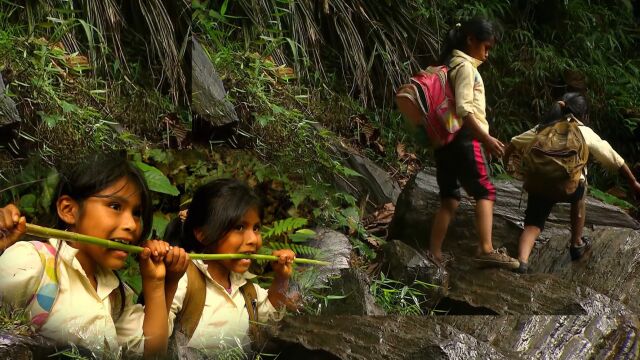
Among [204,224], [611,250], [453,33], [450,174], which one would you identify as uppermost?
[453,33]

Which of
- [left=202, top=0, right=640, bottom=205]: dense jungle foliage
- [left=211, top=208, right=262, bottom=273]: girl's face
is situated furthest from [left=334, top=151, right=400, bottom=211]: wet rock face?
[left=211, top=208, right=262, bottom=273]: girl's face

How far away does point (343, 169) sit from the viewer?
20.4 ft

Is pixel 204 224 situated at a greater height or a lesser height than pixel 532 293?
greater

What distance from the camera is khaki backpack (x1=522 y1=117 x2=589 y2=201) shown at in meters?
5.66

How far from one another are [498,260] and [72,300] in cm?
297

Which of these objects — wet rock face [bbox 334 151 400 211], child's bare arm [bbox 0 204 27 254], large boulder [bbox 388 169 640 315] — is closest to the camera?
child's bare arm [bbox 0 204 27 254]

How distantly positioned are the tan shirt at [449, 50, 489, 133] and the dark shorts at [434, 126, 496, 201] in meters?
0.13

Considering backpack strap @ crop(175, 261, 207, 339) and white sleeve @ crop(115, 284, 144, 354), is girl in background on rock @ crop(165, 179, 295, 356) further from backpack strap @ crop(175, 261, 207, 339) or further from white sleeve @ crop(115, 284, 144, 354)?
white sleeve @ crop(115, 284, 144, 354)

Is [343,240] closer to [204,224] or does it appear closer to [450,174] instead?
[450,174]

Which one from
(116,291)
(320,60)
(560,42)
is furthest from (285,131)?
(560,42)

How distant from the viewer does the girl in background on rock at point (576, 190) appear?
583 centimetres

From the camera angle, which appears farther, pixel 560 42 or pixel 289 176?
pixel 560 42

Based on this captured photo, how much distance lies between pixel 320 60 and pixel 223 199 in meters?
4.09

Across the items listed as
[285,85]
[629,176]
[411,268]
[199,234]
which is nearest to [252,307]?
[199,234]
